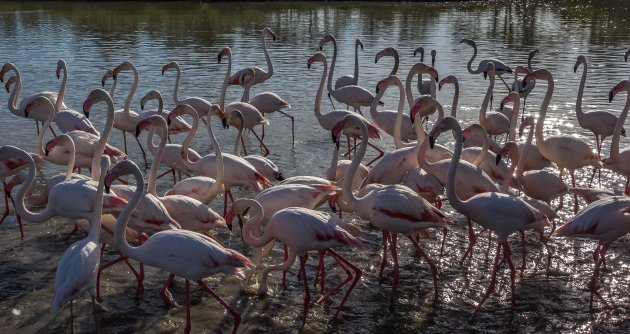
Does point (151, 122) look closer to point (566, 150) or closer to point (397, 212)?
point (397, 212)

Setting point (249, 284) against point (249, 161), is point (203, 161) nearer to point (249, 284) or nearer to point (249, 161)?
point (249, 161)

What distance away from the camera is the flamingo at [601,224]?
5965 millimetres

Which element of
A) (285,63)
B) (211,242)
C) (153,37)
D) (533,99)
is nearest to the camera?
(211,242)

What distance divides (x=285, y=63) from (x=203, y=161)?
10.5 metres

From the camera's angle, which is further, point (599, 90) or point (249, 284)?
point (599, 90)

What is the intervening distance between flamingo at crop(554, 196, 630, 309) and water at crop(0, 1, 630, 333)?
35 cm

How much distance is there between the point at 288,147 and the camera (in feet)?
35.9

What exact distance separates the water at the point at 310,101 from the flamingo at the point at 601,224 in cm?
35

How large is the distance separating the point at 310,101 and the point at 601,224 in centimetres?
827

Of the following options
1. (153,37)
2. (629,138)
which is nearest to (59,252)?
(629,138)

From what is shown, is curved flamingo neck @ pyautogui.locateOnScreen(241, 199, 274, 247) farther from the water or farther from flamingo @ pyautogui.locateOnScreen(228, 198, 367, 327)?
the water

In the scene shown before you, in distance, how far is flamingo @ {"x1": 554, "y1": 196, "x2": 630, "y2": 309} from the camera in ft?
19.6

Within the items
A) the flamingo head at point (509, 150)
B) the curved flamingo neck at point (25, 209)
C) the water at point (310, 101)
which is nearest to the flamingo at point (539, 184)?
A: the flamingo head at point (509, 150)

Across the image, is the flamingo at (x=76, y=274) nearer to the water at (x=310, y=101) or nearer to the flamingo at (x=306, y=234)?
the water at (x=310, y=101)
